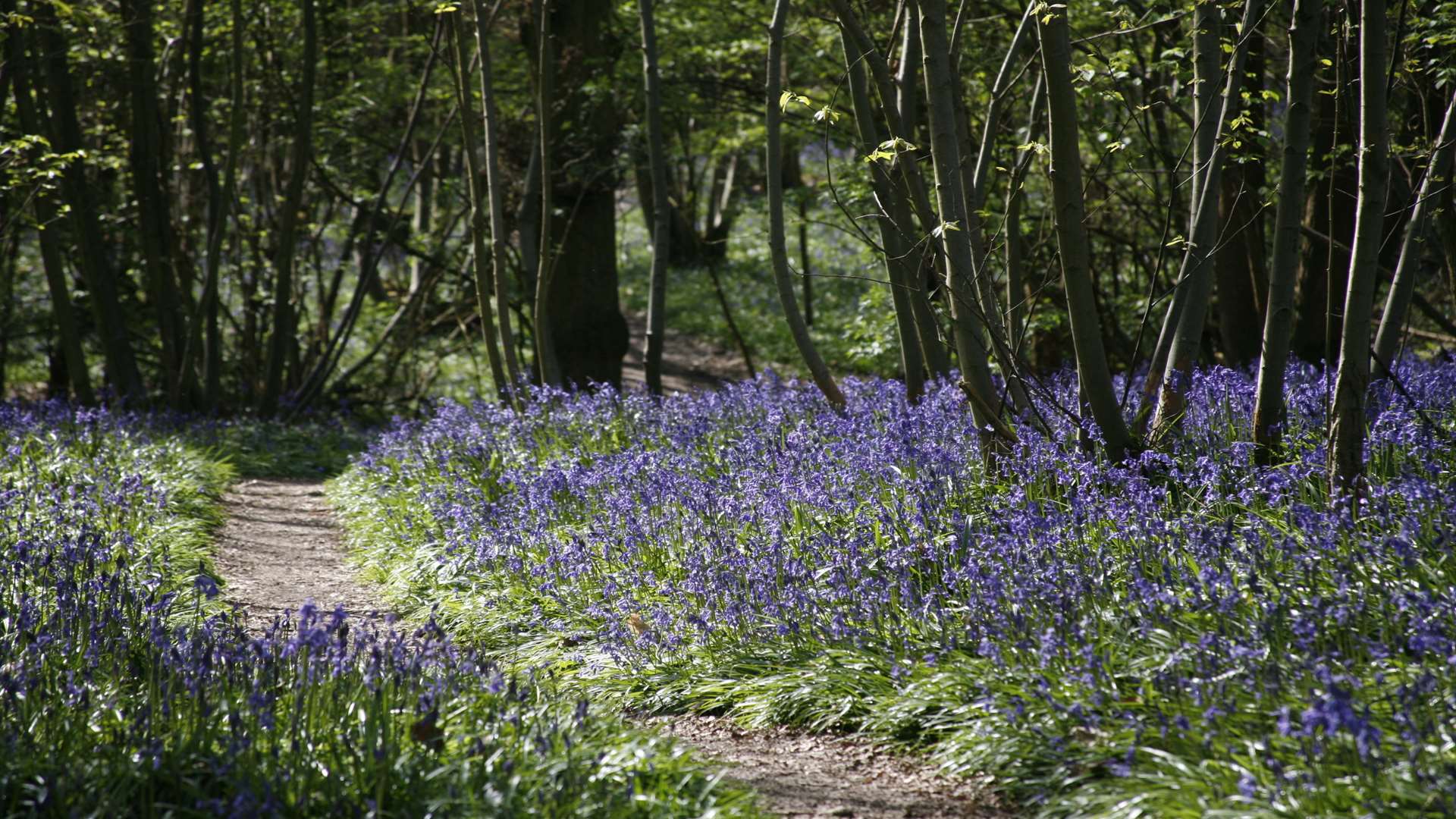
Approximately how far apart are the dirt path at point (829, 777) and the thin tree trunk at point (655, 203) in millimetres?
6626

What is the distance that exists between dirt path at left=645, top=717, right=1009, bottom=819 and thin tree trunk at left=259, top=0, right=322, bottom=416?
1007 centimetres

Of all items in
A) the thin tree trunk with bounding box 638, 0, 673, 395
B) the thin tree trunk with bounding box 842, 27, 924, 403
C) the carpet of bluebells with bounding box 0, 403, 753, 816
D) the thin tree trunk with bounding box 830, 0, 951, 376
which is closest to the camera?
the carpet of bluebells with bounding box 0, 403, 753, 816

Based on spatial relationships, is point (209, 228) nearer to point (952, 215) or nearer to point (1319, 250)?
point (952, 215)

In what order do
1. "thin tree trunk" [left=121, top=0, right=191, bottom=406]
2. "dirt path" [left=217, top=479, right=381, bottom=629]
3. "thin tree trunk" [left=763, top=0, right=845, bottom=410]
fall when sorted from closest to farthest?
"dirt path" [left=217, top=479, right=381, bottom=629], "thin tree trunk" [left=763, top=0, right=845, bottom=410], "thin tree trunk" [left=121, top=0, right=191, bottom=406]

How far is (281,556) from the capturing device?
7762 mm

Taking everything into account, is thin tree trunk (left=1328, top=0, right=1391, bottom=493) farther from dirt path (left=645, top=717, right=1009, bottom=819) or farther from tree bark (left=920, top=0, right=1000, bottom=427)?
dirt path (left=645, top=717, right=1009, bottom=819)

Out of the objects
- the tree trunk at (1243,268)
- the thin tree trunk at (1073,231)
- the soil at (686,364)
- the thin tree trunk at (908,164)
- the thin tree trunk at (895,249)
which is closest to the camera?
the thin tree trunk at (1073,231)

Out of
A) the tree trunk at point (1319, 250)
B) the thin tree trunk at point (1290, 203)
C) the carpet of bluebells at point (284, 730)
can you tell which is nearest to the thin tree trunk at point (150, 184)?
the carpet of bluebells at point (284, 730)

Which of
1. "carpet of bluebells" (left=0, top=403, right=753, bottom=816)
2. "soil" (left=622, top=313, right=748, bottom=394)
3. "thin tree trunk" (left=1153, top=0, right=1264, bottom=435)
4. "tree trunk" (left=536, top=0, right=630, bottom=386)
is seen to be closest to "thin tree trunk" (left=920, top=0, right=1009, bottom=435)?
"thin tree trunk" (left=1153, top=0, right=1264, bottom=435)

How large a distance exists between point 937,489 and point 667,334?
18155 mm

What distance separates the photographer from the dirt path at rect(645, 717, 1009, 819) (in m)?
3.47

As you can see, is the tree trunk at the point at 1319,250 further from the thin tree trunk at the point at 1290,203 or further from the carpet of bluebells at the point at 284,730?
the carpet of bluebells at the point at 284,730

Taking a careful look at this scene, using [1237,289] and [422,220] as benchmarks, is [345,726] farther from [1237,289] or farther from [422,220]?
[422,220]

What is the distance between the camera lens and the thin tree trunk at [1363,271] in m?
4.50
